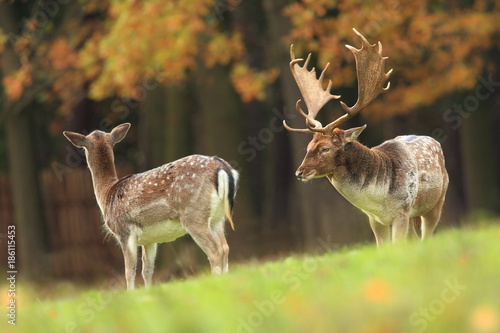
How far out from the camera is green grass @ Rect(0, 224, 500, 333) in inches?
137

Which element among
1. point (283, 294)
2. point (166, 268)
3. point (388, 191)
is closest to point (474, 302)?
point (283, 294)

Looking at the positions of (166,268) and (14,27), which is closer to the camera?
(166,268)

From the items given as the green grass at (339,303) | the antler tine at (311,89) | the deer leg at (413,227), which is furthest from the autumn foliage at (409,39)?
the green grass at (339,303)

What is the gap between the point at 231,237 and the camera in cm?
1698

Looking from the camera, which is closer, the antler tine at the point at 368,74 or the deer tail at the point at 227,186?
the deer tail at the point at 227,186

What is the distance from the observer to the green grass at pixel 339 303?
3.48 m

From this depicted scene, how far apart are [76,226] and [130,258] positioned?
1085 centimetres

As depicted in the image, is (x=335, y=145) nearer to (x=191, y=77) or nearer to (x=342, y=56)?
Answer: (x=342, y=56)

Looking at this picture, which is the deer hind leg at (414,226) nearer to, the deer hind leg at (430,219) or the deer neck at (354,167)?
the deer hind leg at (430,219)

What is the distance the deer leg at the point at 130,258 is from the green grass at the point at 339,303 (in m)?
2.34

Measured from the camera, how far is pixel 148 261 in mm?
8461

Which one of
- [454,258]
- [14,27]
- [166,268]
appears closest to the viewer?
[454,258]

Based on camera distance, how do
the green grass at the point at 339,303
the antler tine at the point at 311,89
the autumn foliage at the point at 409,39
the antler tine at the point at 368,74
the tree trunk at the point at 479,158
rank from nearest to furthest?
1. the green grass at the point at 339,303
2. the antler tine at the point at 368,74
3. the antler tine at the point at 311,89
4. the autumn foliage at the point at 409,39
5. the tree trunk at the point at 479,158

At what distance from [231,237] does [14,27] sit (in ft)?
18.7
